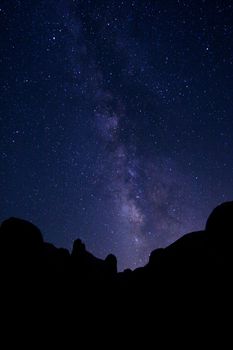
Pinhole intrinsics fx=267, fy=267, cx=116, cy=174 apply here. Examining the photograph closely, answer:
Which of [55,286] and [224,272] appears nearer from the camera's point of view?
[224,272]

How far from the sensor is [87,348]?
61.4 feet

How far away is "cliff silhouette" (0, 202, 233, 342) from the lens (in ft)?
59.6

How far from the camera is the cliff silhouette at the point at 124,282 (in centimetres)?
1816

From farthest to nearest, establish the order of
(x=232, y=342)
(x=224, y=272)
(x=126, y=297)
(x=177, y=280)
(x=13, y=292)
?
(x=126, y=297)
(x=13, y=292)
(x=177, y=280)
(x=224, y=272)
(x=232, y=342)

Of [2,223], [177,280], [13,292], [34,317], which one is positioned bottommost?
[34,317]

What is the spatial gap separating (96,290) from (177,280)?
7851mm

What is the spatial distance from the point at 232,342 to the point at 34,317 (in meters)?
13.6

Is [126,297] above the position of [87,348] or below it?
above

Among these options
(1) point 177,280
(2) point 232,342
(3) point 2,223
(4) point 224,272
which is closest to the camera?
(2) point 232,342

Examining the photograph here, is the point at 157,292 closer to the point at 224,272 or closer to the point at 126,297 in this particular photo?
the point at 126,297

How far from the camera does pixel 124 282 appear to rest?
2488 centimetres

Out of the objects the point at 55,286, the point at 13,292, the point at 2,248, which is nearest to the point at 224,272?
the point at 55,286

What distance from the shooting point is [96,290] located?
77.8ft

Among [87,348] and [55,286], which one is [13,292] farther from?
[87,348]
